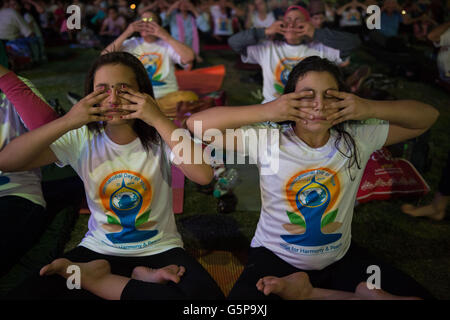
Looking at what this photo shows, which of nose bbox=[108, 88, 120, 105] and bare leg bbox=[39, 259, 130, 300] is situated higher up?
nose bbox=[108, 88, 120, 105]

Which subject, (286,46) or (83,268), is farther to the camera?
(286,46)

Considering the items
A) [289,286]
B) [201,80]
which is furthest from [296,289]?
Answer: [201,80]

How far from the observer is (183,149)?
1.59 meters

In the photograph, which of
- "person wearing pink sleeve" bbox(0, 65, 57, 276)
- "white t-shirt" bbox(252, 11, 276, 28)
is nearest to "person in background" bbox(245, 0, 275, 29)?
"white t-shirt" bbox(252, 11, 276, 28)

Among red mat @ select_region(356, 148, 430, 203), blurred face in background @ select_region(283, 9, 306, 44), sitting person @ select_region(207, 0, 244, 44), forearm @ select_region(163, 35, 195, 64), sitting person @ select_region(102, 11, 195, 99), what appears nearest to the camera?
red mat @ select_region(356, 148, 430, 203)

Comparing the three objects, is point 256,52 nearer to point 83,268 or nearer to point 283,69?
point 283,69

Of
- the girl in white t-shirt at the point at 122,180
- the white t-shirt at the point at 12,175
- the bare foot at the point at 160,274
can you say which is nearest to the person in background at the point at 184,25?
the white t-shirt at the point at 12,175

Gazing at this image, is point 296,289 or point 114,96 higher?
point 114,96

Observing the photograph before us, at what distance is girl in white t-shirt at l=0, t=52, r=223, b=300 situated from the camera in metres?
1.54

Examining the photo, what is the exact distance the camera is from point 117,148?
1704 mm

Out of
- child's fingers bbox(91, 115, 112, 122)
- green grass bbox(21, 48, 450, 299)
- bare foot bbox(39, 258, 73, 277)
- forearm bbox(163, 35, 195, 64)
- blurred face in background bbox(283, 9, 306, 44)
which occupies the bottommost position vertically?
green grass bbox(21, 48, 450, 299)

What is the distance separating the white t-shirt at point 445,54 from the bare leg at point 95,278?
13.5 feet

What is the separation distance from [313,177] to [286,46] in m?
2.18

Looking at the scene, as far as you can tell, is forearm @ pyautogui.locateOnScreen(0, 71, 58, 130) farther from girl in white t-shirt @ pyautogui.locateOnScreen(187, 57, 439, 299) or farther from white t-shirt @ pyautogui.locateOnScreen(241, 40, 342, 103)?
white t-shirt @ pyautogui.locateOnScreen(241, 40, 342, 103)
